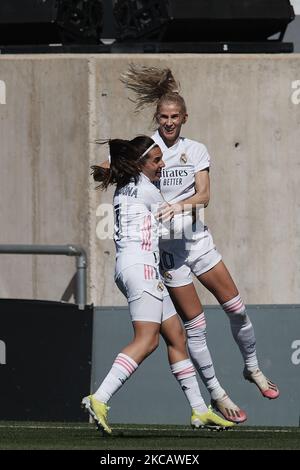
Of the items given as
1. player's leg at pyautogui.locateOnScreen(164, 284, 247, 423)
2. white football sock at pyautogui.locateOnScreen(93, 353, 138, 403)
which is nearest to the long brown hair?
white football sock at pyautogui.locateOnScreen(93, 353, 138, 403)

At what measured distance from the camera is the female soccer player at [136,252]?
8844 millimetres

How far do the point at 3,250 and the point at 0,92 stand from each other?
2.64 m

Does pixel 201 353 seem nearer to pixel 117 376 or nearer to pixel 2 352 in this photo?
pixel 117 376

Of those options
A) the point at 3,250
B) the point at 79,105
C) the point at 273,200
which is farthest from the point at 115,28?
the point at 3,250

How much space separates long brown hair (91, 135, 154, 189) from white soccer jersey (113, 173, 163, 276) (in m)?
0.05

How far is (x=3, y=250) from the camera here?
12.2m

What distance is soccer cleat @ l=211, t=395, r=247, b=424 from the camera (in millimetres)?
9836

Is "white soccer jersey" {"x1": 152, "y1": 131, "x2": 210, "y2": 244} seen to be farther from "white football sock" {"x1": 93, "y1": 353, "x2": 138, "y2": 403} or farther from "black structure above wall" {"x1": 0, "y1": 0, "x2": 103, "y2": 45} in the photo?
"black structure above wall" {"x1": 0, "y1": 0, "x2": 103, "y2": 45}

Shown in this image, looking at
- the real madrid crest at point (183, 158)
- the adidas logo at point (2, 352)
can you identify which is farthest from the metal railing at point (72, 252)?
the real madrid crest at point (183, 158)

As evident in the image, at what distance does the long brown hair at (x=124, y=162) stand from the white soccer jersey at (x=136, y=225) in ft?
0.17

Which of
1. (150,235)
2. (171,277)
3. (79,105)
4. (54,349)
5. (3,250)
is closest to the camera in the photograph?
(150,235)

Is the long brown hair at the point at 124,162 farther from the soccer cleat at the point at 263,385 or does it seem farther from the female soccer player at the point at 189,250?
the soccer cleat at the point at 263,385

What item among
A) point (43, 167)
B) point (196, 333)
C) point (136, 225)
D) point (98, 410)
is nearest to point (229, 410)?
point (196, 333)

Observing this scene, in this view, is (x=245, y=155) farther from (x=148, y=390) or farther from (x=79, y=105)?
(x=148, y=390)
